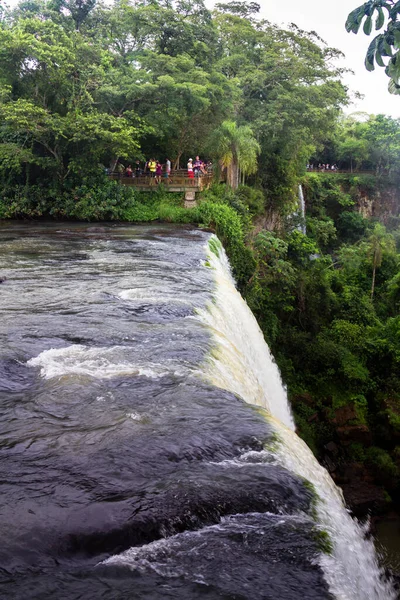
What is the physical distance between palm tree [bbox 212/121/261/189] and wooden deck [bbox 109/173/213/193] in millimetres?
1472

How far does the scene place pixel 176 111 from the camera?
2156 centimetres

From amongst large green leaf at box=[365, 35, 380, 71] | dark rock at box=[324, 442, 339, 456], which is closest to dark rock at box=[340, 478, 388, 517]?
dark rock at box=[324, 442, 339, 456]

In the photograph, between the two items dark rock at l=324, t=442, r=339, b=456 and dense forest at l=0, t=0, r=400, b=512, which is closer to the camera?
dark rock at l=324, t=442, r=339, b=456

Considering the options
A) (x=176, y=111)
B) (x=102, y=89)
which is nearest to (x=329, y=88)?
(x=176, y=111)

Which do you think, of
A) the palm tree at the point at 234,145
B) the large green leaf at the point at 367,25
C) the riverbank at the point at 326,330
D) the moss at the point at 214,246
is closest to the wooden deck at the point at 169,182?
the riverbank at the point at 326,330

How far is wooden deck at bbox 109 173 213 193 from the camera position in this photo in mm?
23016

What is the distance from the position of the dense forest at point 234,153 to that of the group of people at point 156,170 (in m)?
0.84

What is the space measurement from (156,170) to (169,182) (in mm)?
896

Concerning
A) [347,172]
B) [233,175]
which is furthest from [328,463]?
[347,172]

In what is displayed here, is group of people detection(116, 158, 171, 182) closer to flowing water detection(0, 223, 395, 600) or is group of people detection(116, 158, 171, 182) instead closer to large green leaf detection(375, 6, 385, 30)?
flowing water detection(0, 223, 395, 600)

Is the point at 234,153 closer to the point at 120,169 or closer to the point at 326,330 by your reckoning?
the point at 120,169

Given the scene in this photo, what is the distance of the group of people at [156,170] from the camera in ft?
77.7

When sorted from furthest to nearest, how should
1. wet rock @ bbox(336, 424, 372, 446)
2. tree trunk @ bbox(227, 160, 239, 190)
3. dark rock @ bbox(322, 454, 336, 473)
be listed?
tree trunk @ bbox(227, 160, 239, 190) → wet rock @ bbox(336, 424, 372, 446) → dark rock @ bbox(322, 454, 336, 473)

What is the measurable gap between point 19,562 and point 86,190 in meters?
19.9
